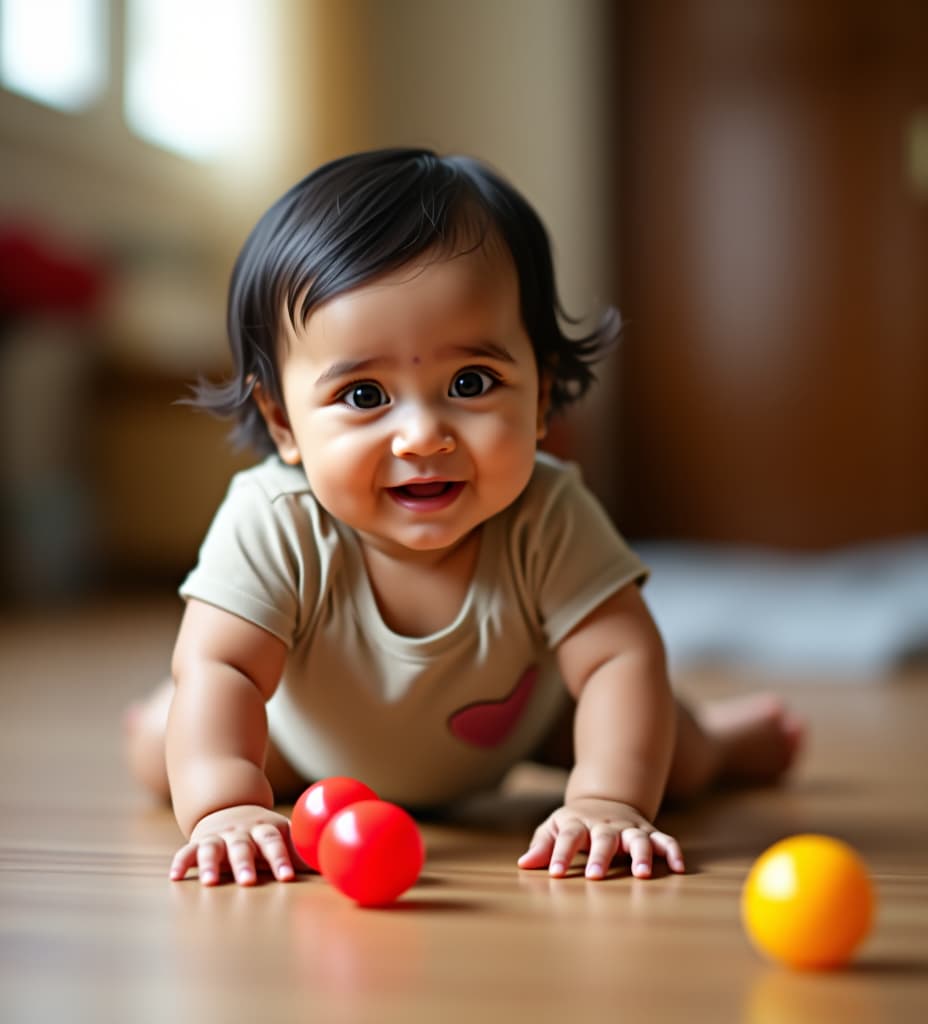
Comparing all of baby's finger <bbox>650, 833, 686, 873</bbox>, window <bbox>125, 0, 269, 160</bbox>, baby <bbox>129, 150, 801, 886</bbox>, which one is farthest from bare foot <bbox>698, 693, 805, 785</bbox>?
window <bbox>125, 0, 269, 160</bbox>

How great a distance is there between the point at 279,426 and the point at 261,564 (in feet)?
0.31

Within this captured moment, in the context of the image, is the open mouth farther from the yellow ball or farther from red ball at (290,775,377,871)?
the yellow ball

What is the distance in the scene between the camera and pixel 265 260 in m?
0.88

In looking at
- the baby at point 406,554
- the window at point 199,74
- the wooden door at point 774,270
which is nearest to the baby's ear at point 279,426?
the baby at point 406,554

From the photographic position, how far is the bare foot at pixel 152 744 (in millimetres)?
1043

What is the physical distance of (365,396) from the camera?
85 centimetres

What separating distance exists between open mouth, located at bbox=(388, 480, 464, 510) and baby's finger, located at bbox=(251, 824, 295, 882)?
0.20 metres

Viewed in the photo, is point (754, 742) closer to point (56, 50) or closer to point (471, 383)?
point (471, 383)

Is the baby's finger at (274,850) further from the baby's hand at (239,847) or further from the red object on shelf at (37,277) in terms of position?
the red object on shelf at (37,277)

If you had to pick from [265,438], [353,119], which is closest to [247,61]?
[353,119]

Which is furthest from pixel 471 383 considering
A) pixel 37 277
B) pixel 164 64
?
pixel 164 64

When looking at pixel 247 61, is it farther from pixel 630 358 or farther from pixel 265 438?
pixel 265 438

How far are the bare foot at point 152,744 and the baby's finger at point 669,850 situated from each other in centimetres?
38

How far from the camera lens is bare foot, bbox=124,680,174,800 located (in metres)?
1.04
